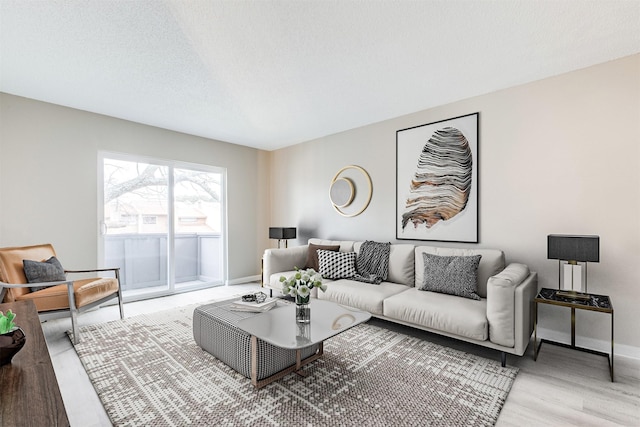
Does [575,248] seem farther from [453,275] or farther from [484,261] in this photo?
[453,275]

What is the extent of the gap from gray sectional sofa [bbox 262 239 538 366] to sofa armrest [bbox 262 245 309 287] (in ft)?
0.06

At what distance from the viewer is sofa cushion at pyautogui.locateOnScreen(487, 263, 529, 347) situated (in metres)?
2.33

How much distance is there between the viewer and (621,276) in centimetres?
260

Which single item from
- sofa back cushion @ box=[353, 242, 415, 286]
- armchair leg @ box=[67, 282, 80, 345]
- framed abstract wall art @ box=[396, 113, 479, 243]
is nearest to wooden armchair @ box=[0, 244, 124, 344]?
armchair leg @ box=[67, 282, 80, 345]

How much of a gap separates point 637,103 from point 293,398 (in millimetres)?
3564

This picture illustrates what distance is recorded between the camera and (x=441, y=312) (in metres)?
2.62

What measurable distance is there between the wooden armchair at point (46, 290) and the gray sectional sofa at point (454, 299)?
76.2 inches

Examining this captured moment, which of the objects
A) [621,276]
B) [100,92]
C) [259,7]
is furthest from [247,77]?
[621,276]

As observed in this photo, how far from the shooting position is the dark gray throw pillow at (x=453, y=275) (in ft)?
9.59

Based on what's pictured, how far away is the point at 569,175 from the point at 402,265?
6.02 feet

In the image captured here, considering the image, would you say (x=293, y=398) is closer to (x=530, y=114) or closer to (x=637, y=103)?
(x=530, y=114)

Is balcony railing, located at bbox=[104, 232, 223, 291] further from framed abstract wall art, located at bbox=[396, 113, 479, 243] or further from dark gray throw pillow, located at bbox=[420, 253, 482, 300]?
dark gray throw pillow, located at bbox=[420, 253, 482, 300]

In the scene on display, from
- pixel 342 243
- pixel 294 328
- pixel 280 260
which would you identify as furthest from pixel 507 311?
pixel 280 260

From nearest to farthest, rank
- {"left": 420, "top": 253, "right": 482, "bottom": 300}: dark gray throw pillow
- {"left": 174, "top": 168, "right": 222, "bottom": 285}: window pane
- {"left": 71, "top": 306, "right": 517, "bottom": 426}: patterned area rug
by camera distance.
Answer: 1. {"left": 71, "top": 306, "right": 517, "bottom": 426}: patterned area rug
2. {"left": 420, "top": 253, "right": 482, "bottom": 300}: dark gray throw pillow
3. {"left": 174, "top": 168, "right": 222, "bottom": 285}: window pane
